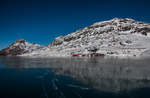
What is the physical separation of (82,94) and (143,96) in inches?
220

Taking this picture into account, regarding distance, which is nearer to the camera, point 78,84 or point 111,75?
point 78,84

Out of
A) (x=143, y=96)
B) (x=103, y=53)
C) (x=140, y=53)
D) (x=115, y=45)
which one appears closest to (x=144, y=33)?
(x=115, y=45)

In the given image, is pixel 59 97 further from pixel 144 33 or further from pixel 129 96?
pixel 144 33

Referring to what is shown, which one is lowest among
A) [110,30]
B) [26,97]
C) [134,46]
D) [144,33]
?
[26,97]

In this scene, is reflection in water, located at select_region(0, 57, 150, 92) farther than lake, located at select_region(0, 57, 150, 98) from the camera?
Yes

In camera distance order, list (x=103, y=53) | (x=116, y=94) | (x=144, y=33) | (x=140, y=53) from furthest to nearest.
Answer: (x=144, y=33) → (x=103, y=53) → (x=140, y=53) → (x=116, y=94)

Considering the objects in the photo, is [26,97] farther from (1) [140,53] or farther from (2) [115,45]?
(2) [115,45]

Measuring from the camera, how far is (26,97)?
34.6ft

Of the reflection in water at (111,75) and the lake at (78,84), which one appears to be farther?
the reflection in water at (111,75)

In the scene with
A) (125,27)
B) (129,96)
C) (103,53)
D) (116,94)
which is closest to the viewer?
(129,96)

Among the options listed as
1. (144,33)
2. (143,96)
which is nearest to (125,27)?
(144,33)

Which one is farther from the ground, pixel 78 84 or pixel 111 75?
pixel 111 75

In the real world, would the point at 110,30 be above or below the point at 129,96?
above

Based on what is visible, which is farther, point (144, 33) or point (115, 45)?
point (144, 33)
